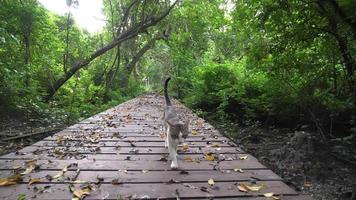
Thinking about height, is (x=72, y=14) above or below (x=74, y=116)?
above

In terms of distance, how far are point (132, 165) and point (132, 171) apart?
229 millimetres

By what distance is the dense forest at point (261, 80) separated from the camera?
16.9ft

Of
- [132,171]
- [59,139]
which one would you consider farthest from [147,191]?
[59,139]

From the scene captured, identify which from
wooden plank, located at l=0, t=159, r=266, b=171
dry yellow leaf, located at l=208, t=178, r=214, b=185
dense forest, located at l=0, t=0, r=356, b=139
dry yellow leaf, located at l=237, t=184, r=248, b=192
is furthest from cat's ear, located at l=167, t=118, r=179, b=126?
dense forest, located at l=0, t=0, r=356, b=139

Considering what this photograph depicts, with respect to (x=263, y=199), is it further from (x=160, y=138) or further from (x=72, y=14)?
(x=72, y=14)

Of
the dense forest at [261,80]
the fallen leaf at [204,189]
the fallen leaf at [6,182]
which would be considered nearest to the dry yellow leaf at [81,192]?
the fallen leaf at [6,182]

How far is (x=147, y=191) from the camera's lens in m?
2.65

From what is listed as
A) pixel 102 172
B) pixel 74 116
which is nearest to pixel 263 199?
pixel 102 172

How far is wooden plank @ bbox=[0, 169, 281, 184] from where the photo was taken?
9.56 feet

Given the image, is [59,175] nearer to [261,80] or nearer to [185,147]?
[185,147]

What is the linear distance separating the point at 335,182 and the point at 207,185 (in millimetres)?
2873

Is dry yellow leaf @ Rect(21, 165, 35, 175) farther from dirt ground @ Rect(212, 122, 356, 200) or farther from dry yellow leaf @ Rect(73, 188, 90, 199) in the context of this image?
dirt ground @ Rect(212, 122, 356, 200)

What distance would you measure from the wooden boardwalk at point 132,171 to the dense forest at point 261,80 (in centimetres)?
124

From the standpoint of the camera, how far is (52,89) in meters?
12.4
